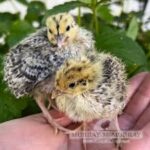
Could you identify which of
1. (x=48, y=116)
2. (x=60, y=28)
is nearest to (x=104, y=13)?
(x=60, y=28)

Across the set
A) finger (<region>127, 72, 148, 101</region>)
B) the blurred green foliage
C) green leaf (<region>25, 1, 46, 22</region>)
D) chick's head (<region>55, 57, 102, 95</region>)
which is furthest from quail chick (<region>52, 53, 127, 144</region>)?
green leaf (<region>25, 1, 46, 22</region>)

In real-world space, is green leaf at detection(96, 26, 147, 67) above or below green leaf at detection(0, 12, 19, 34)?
above

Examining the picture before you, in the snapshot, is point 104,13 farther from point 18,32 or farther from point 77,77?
point 77,77

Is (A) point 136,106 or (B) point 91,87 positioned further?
(A) point 136,106

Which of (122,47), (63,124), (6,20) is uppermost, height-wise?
(122,47)

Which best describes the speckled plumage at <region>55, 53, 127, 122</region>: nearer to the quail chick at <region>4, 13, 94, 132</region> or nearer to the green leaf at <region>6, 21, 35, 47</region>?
the quail chick at <region>4, 13, 94, 132</region>

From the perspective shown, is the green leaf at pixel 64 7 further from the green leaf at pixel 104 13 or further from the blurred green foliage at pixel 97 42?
the green leaf at pixel 104 13
